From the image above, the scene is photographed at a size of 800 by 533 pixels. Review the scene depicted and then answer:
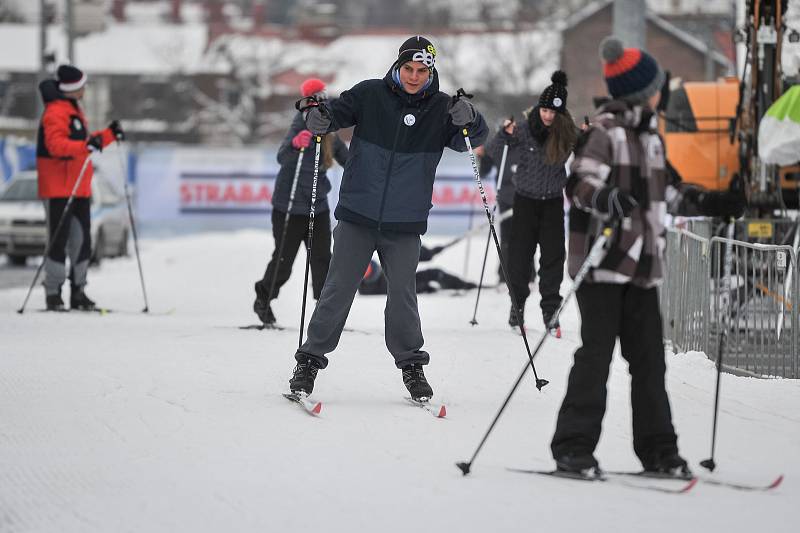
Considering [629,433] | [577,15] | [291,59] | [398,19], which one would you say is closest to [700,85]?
[629,433]

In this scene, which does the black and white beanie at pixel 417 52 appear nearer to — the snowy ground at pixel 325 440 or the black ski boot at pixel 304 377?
the black ski boot at pixel 304 377

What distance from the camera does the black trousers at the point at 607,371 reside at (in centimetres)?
537

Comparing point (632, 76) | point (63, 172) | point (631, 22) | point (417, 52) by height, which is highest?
point (631, 22)

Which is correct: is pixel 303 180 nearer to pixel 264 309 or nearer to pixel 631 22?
pixel 264 309

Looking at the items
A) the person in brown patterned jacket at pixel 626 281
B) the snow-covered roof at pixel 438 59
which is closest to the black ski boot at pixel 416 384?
the person in brown patterned jacket at pixel 626 281

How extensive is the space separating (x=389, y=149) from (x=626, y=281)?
5.94ft

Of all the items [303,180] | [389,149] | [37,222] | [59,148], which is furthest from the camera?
[37,222]

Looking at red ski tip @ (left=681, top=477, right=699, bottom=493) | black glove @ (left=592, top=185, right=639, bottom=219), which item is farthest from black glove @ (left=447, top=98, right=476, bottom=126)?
red ski tip @ (left=681, top=477, right=699, bottom=493)

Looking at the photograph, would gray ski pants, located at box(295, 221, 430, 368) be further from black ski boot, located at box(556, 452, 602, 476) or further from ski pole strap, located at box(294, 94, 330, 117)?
black ski boot, located at box(556, 452, 602, 476)

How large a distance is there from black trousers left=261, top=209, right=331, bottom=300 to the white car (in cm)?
984

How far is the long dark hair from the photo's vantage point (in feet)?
32.1

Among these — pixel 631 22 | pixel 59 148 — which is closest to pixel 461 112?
pixel 59 148

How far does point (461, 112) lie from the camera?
6.79 m

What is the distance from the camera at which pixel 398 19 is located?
310 ft
